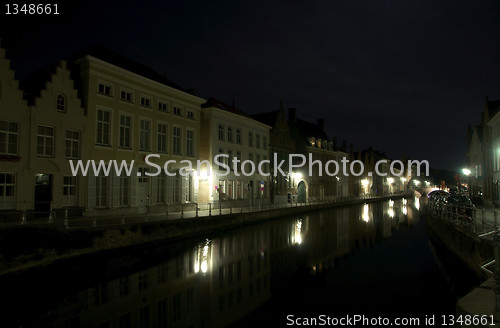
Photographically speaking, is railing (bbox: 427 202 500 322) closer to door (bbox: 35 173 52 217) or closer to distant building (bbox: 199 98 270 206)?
distant building (bbox: 199 98 270 206)

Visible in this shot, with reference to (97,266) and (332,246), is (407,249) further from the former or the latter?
(97,266)

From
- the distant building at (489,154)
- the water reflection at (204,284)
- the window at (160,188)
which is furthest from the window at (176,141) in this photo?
the distant building at (489,154)

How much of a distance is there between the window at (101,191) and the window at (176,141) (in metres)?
7.36

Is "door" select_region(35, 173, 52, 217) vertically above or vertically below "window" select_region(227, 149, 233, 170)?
below

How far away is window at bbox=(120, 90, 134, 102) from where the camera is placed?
80.1 ft

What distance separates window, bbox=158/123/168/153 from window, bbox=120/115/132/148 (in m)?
3.04

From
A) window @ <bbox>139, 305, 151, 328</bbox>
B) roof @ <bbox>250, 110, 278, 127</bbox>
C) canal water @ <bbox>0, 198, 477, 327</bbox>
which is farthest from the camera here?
roof @ <bbox>250, 110, 278, 127</bbox>

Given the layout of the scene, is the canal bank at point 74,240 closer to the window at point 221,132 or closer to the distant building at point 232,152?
the distant building at point 232,152

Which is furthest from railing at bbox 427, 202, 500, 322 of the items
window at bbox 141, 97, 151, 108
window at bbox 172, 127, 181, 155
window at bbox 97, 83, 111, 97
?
window at bbox 97, 83, 111, 97

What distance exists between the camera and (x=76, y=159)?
20.9 meters

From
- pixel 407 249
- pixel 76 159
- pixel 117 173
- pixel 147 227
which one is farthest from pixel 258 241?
pixel 76 159

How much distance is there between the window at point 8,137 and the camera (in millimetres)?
17672

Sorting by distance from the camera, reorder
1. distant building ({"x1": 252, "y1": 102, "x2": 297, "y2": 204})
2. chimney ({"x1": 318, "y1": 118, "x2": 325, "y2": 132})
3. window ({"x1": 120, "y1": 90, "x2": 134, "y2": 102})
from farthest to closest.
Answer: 1. chimney ({"x1": 318, "y1": 118, "x2": 325, "y2": 132})
2. distant building ({"x1": 252, "y1": 102, "x2": 297, "y2": 204})
3. window ({"x1": 120, "y1": 90, "x2": 134, "y2": 102})

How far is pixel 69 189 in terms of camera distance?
2062 centimetres
